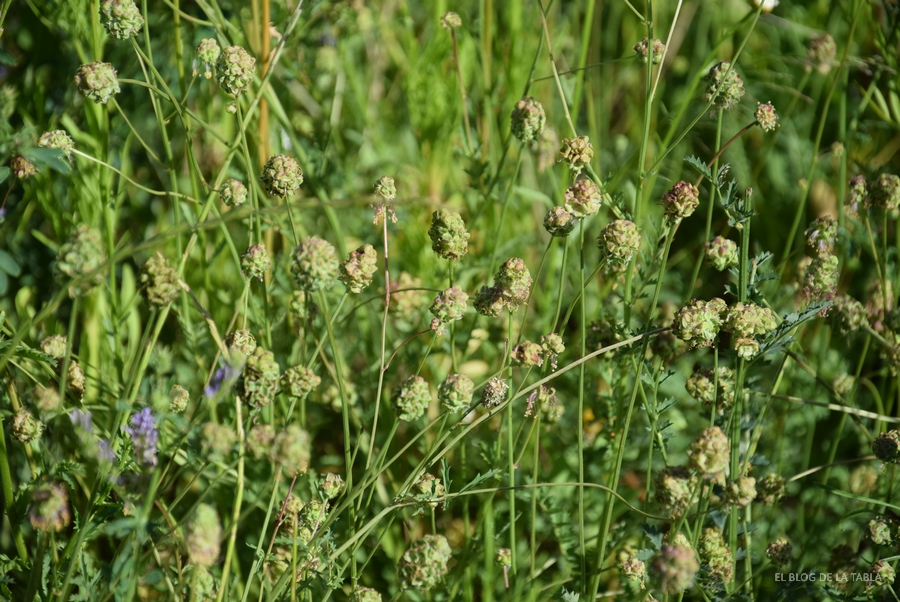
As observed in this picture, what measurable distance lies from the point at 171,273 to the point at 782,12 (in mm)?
1821

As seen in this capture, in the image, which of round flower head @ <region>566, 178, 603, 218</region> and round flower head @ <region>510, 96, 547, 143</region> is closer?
round flower head @ <region>566, 178, 603, 218</region>

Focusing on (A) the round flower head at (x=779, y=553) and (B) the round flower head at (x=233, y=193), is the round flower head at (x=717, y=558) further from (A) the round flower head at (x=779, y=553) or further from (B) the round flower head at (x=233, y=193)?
(B) the round flower head at (x=233, y=193)

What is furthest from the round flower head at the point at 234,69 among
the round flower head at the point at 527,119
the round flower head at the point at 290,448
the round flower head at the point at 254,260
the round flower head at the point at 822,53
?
the round flower head at the point at 822,53

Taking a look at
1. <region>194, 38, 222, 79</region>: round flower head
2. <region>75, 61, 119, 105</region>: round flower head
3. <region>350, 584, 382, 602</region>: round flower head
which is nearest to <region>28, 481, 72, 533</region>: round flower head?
<region>350, 584, 382, 602</region>: round flower head

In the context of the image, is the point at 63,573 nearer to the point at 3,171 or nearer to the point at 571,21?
the point at 3,171

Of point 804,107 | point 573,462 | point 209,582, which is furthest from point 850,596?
point 804,107

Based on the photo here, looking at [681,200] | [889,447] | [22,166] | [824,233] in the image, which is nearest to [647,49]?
[681,200]

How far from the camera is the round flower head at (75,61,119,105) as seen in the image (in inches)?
33.6

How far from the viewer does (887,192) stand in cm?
102

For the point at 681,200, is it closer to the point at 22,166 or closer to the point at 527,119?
the point at 527,119

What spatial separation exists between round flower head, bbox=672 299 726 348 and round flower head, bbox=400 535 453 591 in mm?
347

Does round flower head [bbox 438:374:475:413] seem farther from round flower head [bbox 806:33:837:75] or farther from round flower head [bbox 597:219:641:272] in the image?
round flower head [bbox 806:33:837:75]

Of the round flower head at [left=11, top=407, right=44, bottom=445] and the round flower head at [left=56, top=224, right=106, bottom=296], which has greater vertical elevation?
the round flower head at [left=56, top=224, right=106, bottom=296]

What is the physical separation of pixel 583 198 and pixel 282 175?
1.11ft
